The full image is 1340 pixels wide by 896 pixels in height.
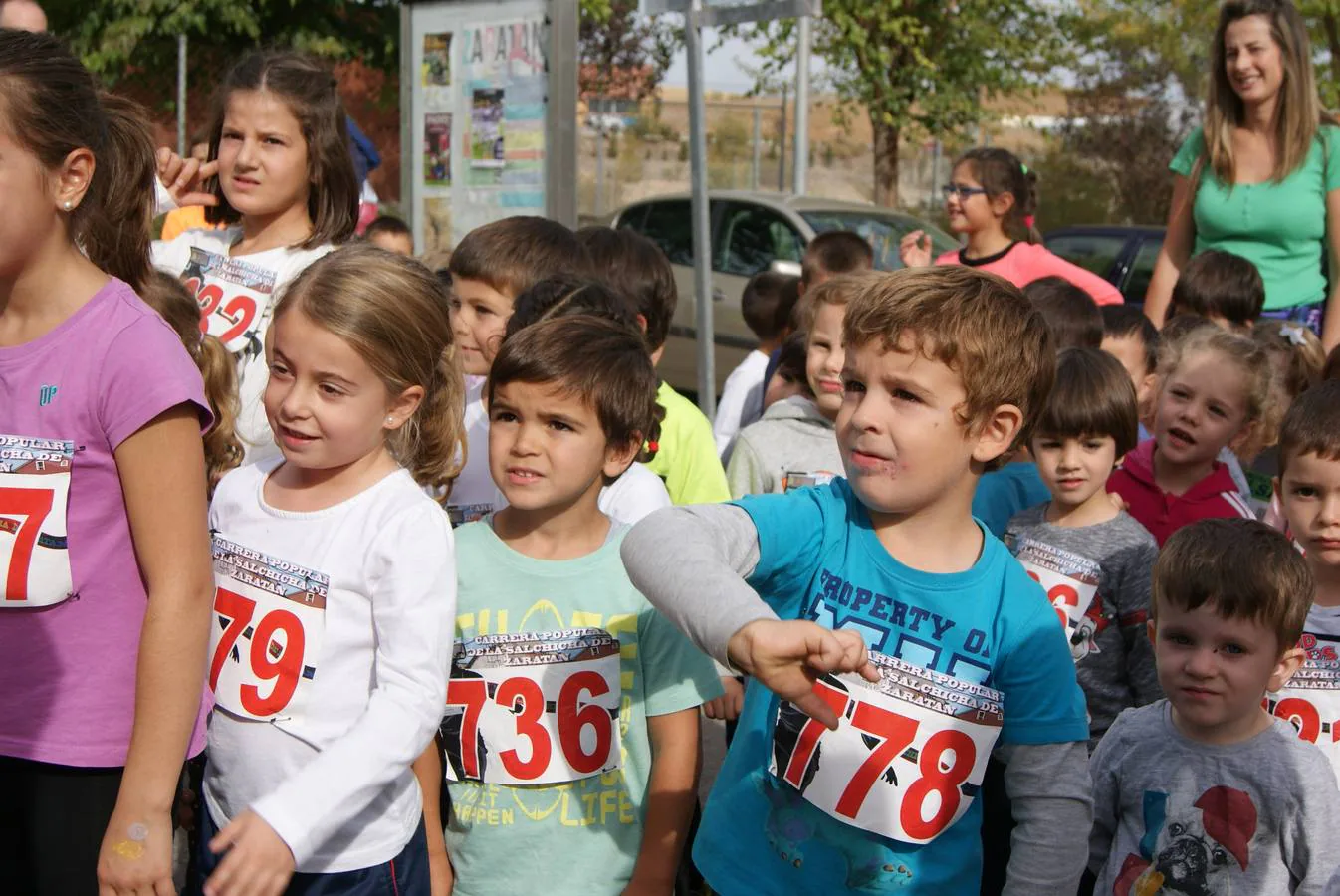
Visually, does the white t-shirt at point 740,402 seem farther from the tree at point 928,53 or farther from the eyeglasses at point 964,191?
the tree at point 928,53

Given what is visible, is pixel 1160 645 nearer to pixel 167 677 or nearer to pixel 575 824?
pixel 575 824

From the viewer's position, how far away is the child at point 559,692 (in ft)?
9.21

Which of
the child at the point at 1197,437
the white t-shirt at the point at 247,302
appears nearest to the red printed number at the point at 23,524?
the white t-shirt at the point at 247,302

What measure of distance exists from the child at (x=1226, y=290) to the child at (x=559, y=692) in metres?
3.24

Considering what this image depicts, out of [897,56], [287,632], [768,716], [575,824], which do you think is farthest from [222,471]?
[897,56]

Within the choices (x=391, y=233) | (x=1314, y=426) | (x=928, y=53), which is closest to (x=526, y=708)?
(x=1314, y=426)

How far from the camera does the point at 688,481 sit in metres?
4.10

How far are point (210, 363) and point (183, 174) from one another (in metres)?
0.91

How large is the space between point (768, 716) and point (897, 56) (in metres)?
22.5

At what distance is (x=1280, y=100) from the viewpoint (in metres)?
5.34

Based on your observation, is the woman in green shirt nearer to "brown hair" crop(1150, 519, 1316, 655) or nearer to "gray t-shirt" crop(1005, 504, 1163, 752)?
"gray t-shirt" crop(1005, 504, 1163, 752)

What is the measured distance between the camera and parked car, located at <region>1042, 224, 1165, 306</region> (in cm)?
1296

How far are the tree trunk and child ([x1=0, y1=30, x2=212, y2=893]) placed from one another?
22589 mm

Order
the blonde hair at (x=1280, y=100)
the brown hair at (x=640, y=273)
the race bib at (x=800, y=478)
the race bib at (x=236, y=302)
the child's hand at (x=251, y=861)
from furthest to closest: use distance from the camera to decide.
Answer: the blonde hair at (x=1280, y=100) → the brown hair at (x=640, y=273) → the race bib at (x=800, y=478) → the race bib at (x=236, y=302) → the child's hand at (x=251, y=861)
